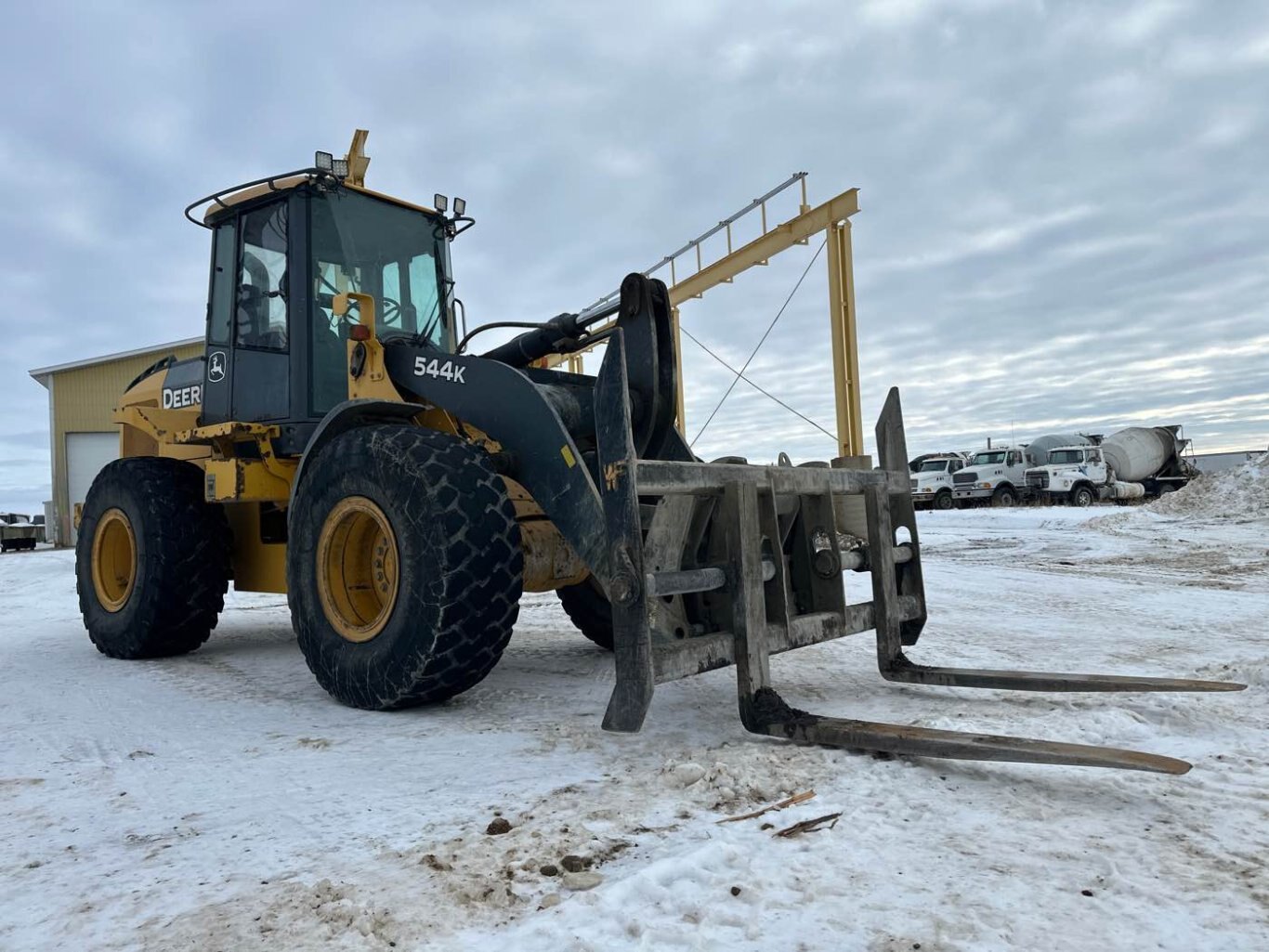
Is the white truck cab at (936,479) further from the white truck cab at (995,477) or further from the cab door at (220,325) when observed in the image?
the cab door at (220,325)

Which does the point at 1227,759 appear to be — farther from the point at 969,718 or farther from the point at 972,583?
the point at 972,583

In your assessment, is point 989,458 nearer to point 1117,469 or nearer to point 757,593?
point 1117,469

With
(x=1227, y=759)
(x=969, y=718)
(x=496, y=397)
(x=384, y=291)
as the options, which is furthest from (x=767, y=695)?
(x=384, y=291)

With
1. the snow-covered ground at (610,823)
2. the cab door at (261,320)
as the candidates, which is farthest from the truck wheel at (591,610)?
the cab door at (261,320)

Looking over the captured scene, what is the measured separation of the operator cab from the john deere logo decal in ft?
0.04

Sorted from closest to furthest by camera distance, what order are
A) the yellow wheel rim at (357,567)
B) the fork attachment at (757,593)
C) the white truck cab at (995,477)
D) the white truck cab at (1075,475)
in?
the fork attachment at (757,593) < the yellow wheel rim at (357,567) < the white truck cab at (1075,475) < the white truck cab at (995,477)

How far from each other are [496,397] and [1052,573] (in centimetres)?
812

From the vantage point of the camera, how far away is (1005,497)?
93.2 ft

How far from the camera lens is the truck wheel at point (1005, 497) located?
92.7 ft

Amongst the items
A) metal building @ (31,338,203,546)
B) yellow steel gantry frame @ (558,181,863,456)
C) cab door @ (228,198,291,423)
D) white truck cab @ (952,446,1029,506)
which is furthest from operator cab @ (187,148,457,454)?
white truck cab @ (952,446,1029,506)

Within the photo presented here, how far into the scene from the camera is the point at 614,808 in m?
2.67

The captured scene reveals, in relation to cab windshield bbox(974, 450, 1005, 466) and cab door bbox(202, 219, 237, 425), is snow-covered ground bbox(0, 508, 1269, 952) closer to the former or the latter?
cab door bbox(202, 219, 237, 425)

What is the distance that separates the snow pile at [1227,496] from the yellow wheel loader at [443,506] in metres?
17.2

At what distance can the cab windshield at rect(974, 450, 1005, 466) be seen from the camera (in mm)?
28844
